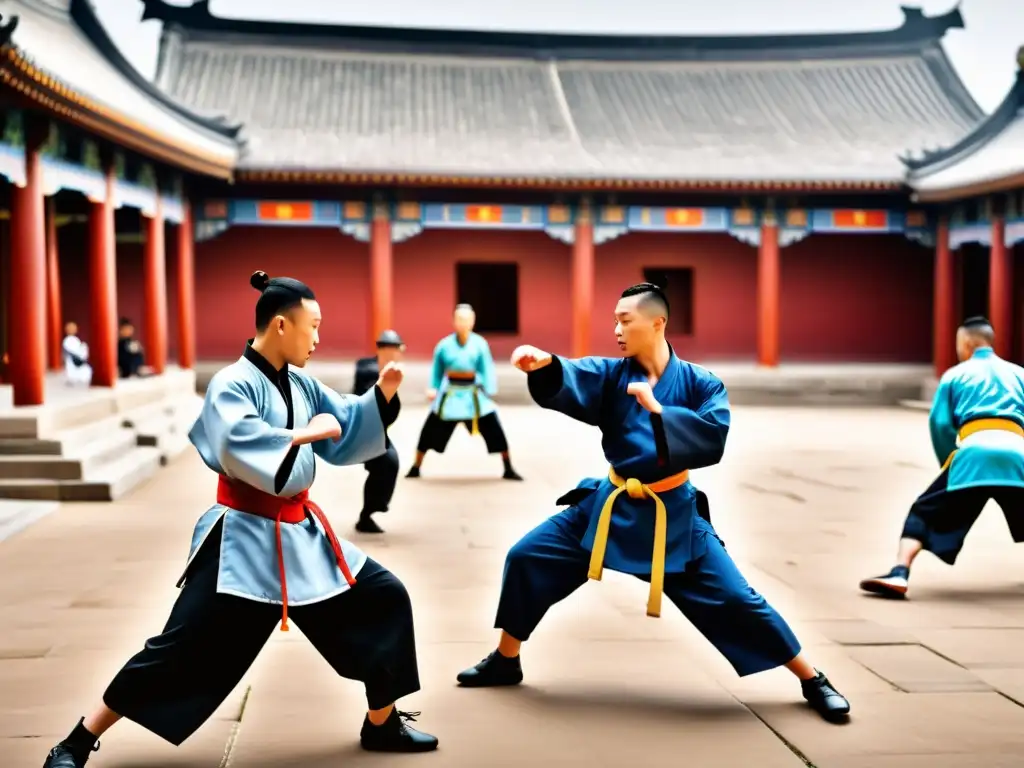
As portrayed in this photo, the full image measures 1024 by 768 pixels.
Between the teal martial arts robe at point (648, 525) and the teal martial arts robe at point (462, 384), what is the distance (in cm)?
520

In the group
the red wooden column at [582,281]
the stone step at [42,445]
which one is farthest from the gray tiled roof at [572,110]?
the stone step at [42,445]

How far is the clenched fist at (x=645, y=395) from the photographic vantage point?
12.3ft

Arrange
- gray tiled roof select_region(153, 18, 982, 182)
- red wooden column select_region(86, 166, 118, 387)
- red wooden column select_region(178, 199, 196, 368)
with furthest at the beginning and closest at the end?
gray tiled roof select_region(153, 18, 982, 182) → red wooden column select_region(178, 199, 196, 368) → red wooden column select_region(86, 166, 118, 387)

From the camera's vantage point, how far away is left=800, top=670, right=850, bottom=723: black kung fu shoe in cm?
378

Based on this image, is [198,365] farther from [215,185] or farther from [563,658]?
[563,658]

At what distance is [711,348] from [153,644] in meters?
17.2

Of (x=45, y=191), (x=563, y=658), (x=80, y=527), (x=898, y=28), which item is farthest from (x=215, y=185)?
(x=563, y=658)

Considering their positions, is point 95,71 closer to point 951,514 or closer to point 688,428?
point 951,514

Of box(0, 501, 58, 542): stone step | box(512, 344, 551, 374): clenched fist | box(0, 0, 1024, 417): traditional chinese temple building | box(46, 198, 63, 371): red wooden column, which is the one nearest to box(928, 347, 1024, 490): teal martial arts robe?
box(512, 344, 551, 374): clenched fist

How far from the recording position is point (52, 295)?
49.4 feet

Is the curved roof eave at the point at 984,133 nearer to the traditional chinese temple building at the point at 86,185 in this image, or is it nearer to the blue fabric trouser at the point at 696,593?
the traditional chinese temple building at the point at 86,185

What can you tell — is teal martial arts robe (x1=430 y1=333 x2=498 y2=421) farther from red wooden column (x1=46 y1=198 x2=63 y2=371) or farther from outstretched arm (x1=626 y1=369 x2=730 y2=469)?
red wooden column (x1=46 y1=198 x2=63 y2=371)

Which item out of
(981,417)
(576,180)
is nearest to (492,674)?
(981,417)

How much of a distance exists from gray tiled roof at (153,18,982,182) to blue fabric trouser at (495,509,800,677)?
13438 millimetres
